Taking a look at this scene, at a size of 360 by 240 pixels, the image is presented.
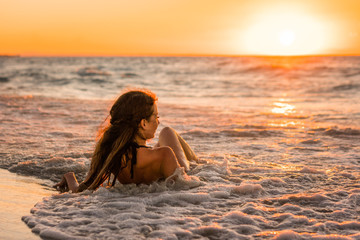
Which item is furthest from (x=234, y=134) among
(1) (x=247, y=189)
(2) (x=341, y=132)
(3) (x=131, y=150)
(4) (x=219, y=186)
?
(3) (x=131, y=150)

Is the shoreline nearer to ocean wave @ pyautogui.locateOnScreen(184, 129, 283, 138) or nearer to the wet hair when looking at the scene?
the wet hair

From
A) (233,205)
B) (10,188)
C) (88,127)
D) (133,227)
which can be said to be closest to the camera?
(133,227)

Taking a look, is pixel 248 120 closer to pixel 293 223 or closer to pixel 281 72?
pixel 293 223

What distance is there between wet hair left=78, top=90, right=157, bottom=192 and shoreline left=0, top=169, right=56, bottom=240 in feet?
2.23

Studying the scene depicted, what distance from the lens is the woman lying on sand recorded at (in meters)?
3.94

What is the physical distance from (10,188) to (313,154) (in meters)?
4.42

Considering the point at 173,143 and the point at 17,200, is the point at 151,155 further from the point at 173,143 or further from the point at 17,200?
the point at 17,200

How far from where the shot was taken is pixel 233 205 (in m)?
3.72

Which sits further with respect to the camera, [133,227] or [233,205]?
[233,205]

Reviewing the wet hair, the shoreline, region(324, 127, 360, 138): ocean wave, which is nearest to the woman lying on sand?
the wet hair

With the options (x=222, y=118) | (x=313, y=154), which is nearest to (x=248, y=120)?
(x=222, y=118)

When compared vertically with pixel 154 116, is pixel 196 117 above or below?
below

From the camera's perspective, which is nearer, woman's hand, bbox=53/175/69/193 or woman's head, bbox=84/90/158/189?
woman's head, bbox=84/90/158/189

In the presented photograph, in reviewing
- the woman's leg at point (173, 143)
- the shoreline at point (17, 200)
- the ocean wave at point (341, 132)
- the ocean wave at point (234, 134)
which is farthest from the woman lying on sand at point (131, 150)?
the ocean wave at point (341, 132)
